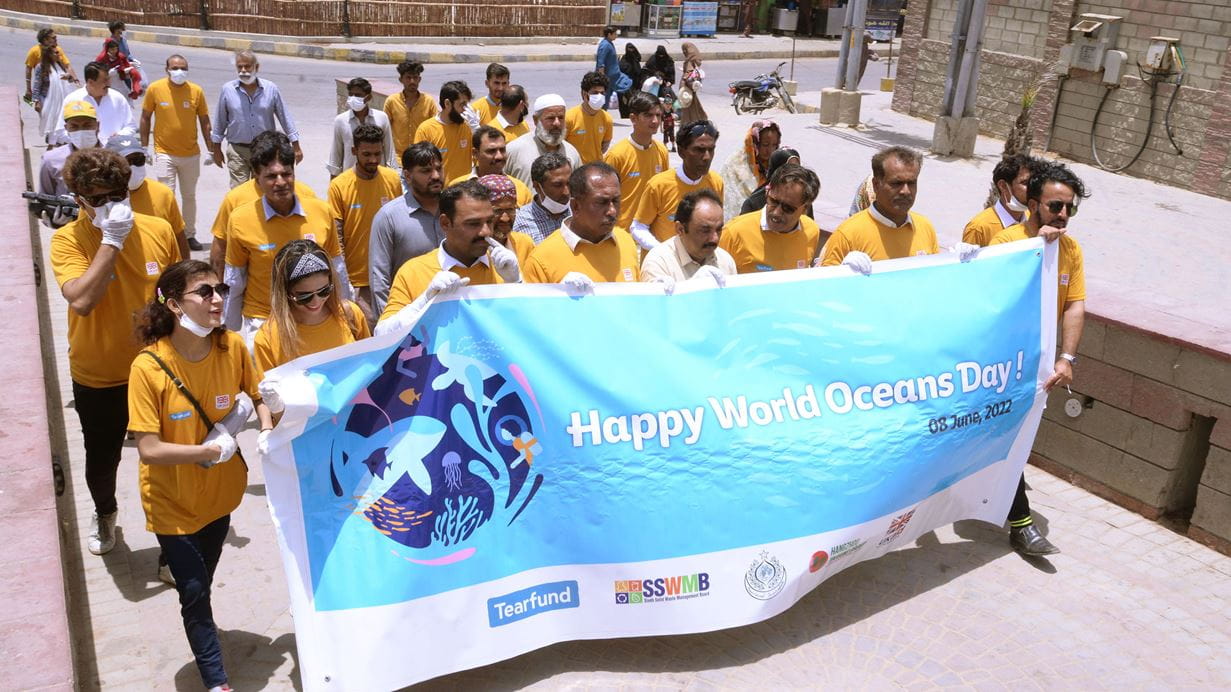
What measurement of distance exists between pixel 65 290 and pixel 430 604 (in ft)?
7.73

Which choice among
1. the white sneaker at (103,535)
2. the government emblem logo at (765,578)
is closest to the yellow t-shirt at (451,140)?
the white sneaker at (103,535)

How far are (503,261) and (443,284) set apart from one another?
2.30 feet

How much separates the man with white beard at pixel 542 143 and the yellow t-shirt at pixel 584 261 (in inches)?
110

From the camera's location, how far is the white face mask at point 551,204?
6.71 m

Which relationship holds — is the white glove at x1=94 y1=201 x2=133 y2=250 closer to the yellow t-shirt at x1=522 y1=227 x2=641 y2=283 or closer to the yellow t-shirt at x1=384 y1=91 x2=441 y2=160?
the yellow t-shirt at x1=522 y1=227 x2=641 y2=283

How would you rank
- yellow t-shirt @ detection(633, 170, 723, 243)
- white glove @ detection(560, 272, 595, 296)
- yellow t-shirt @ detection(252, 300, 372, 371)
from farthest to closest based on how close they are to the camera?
yellow t-shirt @ detection(633, 170, 723, 243) → white glove @ detection(560, 272, 595, 296) → yellow t-shirt @ detection(252, 300, 372, 371)

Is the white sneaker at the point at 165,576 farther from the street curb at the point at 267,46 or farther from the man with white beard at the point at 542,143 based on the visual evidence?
the street curb at the point at 267,46

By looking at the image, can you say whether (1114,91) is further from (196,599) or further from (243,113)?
(196,599)

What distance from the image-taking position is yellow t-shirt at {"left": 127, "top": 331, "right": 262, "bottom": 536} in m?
4.04

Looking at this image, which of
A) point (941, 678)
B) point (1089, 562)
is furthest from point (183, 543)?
point (1089, 562)

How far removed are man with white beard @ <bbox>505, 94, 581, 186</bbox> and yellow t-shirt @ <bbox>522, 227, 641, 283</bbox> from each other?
280cm

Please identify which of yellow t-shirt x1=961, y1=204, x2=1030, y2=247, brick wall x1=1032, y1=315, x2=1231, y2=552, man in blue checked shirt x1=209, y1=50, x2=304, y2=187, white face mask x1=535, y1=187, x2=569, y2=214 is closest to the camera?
brick wall x1=1032, y1=315, x2=1231, y2=552

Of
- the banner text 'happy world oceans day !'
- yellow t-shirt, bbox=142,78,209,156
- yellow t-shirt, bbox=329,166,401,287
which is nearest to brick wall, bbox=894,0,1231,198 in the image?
the banner text 'happy world oceans day !'

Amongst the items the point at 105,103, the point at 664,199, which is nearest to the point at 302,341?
the point at 664,199
